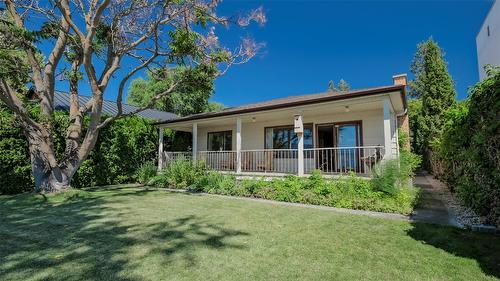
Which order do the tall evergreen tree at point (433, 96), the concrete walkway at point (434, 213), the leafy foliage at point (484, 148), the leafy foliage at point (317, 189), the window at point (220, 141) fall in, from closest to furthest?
the leafy foliage at point (484, 148), the concrete walkway at point (434, 213), the leafy foliage at point (317, 189), the window at point (220, 141), the tall evergreen tree at point (433, 96)

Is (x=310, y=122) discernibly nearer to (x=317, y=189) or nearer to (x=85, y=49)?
(x=317, y=189)

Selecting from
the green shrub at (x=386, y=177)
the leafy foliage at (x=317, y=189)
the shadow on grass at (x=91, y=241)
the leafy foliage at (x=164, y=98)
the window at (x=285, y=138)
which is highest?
the leafy foliage at (x=164, y=98)

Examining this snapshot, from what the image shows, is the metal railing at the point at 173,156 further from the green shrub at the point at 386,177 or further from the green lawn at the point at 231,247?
the green shrub at the point at 386,177

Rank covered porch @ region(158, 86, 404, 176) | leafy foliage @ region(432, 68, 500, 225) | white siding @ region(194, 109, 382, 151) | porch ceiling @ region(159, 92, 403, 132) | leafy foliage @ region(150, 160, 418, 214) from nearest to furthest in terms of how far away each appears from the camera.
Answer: leafy foliage @ region(432, 68, 500, 225)
leafy foliage @ region(150, 160, 418, 214)
porch ceiling @ region(159, 92, 403, 132)
covered porch @ region(158, 86, 404, 176)
white siding @ region(194, 109, 382, 151)

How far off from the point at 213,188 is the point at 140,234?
5.56 m

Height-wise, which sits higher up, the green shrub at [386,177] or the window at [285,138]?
the window at [285,138]

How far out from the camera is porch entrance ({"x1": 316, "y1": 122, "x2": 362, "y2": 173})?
34.6ft

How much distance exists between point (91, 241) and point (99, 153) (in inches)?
355

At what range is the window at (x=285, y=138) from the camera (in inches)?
488

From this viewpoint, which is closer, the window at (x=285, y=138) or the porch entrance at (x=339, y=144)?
the porch entrance at (x=339, y=144)

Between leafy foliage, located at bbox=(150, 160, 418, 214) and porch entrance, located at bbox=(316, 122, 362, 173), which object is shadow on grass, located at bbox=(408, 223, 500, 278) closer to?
leafy foliage, located at bbox=(150, 160, 418, 214)

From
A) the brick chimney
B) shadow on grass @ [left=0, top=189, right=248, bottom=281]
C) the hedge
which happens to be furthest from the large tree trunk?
the brick chimney

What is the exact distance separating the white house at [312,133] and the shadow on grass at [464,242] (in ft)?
11.1

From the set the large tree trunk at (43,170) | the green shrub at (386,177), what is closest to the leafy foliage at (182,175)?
the large tree trunk at (43,170)
